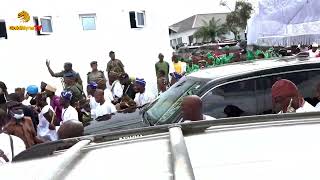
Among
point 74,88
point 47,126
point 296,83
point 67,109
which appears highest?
point 296,83

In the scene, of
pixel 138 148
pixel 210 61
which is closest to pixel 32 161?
pixel 138 148

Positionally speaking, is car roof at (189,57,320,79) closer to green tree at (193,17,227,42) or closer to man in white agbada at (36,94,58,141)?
man in white agbada at (36,94,58,141)

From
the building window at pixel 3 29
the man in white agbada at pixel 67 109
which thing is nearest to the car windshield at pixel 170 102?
the man in white agbada at pixel 67 109

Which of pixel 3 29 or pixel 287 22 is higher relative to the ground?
pixel 3 29

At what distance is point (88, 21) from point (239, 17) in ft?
178

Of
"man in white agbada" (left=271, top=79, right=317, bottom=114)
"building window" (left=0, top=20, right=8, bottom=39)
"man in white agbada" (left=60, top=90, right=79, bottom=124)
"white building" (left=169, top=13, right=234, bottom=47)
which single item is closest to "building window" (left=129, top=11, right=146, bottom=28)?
"building window" (left=0, top=20, right=8, bottom=39)

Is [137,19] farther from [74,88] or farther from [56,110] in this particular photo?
[56,110]

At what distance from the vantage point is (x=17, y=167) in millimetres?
2021

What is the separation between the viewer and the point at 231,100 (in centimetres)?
469

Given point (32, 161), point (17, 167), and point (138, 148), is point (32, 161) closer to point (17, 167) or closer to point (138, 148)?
point (17, 167)

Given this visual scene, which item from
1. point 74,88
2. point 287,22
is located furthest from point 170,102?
point 287,22

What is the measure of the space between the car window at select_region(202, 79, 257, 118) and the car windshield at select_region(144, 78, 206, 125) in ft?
0.60

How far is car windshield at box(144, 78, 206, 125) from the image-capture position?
4.70 metres

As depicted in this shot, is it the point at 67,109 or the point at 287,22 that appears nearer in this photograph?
the point at 67,109
